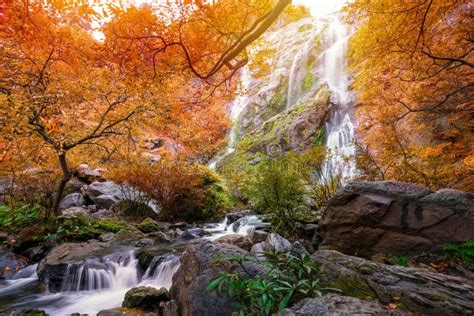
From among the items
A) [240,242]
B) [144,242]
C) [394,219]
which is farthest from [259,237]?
[144,242]

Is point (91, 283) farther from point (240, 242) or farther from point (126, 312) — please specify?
point (240, 242)

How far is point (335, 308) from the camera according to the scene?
1825mm

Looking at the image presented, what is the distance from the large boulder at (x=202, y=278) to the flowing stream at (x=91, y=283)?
71.8 inches

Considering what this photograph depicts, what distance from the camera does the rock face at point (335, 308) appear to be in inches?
69.2

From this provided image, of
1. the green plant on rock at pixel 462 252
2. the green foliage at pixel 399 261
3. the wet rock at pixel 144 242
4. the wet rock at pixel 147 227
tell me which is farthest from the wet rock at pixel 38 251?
the green plant on rock at pixel 462 252

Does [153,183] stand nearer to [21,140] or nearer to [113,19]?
[21,140]

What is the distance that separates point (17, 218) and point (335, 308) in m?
7.95

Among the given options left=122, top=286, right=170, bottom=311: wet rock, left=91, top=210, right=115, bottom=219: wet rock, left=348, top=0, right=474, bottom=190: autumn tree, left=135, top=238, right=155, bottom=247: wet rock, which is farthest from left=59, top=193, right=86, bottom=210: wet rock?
left=348, top=0, right=474, bottom=190: autumn tree

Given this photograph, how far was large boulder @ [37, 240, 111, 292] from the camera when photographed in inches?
187

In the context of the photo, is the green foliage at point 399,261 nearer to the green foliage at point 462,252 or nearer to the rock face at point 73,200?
the green foliage at point 462,252

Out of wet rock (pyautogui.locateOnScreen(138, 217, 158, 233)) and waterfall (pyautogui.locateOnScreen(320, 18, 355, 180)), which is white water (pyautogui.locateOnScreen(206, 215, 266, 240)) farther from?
waterfall (pyautogui.locateOnScreen(320, 18, 355, 180))

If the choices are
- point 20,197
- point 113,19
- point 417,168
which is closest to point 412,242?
point 417,168

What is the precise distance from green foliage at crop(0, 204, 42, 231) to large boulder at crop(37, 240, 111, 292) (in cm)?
182

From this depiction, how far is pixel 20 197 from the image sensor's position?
8.50 meters
